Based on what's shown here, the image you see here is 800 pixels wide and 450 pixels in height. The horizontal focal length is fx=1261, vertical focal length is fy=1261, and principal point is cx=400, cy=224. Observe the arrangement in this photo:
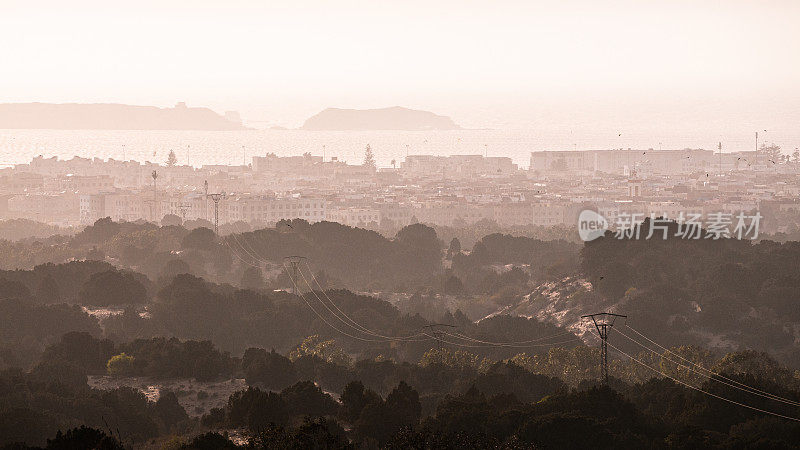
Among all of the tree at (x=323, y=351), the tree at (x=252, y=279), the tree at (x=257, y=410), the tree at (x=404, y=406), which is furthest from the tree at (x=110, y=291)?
the tree at (x=404, y=406)

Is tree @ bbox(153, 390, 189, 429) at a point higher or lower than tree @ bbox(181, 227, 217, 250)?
lower

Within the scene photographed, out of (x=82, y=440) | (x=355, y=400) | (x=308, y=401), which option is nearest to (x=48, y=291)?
(x=308, y=401)

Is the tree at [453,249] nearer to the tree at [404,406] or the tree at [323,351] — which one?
the tree at [323,351]

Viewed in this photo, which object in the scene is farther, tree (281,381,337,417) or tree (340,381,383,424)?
tree (281,381,337,417)

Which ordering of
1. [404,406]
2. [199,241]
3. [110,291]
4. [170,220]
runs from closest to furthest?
[404,406], [110,291], [199,241], [170,220]

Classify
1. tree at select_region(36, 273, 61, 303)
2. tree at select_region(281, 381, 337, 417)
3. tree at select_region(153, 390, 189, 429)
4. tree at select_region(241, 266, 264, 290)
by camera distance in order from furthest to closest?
1. tree at select_region(241, 266, 264, 290)
2. tree at select_region(36, 273, 61, 303)
3. tree at select_region(153, 390, 189, 429)
4. tree at select_region(281, 381, 337, 417)

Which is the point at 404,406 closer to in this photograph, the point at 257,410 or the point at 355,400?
the point at 355,400

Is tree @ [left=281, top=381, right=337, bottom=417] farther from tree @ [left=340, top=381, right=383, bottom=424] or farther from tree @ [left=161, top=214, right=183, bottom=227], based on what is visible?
tree @ [left=161, top=214, right=183, bottom=227]

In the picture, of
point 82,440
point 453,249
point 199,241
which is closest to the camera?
point 82,440

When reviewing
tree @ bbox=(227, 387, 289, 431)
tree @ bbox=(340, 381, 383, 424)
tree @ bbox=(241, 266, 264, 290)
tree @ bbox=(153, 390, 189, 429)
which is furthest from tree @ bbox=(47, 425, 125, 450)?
tree @ bbox=(241, 266, 264, 290)

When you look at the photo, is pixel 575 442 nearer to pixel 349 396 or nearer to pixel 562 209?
pixel 349 396

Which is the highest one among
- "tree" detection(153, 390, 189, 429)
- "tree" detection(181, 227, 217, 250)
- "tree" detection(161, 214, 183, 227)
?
"tree" detection(181, 227, 217, 250)
